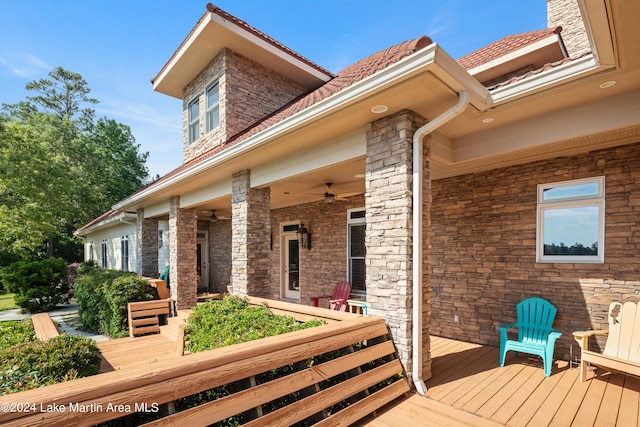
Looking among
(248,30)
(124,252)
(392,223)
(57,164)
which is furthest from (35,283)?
(392,223)

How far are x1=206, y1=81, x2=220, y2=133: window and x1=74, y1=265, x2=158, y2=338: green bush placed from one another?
164 inches

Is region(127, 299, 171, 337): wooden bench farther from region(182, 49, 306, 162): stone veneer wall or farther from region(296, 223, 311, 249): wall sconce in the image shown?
region(182, 49, 306, 162): stone veneer wall

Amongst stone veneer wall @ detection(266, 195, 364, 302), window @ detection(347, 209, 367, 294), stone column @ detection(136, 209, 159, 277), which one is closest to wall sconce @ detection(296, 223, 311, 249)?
stone veneer wall @ detection(266, 195, 364, 302)

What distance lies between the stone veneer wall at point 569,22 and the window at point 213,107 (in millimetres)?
7406

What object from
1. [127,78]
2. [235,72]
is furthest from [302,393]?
[127,78]

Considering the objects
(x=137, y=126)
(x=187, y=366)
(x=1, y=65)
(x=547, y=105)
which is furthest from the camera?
(x=137, y=126)

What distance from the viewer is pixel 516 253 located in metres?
4.73

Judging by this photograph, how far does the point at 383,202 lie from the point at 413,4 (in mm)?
5306

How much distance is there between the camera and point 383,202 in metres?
3.60

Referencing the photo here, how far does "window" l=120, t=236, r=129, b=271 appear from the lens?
13711mm

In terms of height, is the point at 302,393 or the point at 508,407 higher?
the point at 302,393

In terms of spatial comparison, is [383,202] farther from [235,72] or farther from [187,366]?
[235,72]

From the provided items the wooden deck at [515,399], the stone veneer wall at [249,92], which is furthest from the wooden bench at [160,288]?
the wooden deck at [515,399]

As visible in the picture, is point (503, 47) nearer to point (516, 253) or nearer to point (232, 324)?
point (516, 253)
